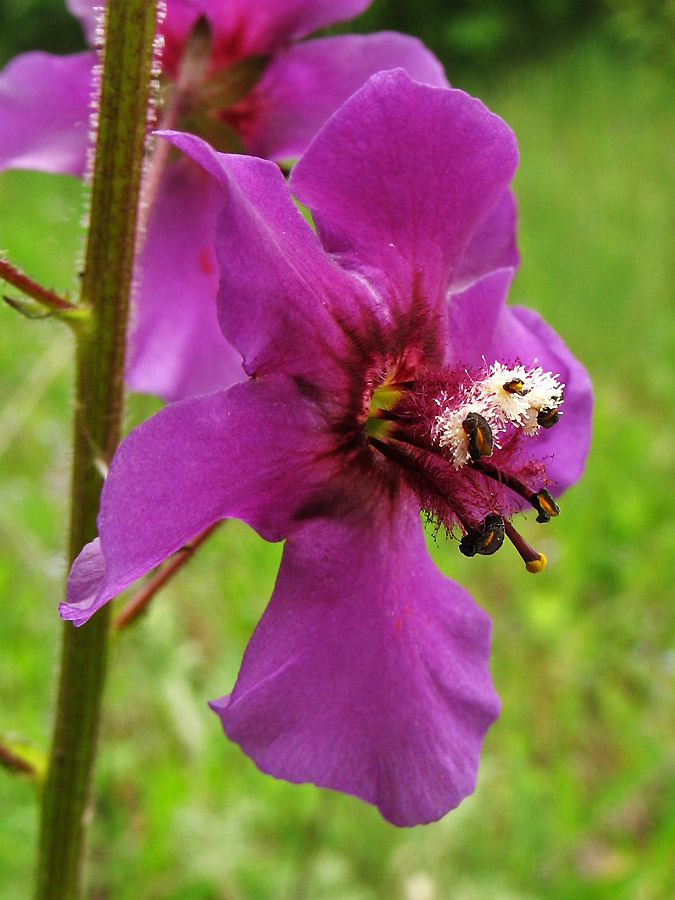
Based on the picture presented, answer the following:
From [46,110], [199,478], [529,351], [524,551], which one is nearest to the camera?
[199,478]

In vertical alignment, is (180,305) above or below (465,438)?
below

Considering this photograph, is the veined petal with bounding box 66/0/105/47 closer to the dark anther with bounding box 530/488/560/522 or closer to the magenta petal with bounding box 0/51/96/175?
the magenta petal with bounding box 0/51/96/175

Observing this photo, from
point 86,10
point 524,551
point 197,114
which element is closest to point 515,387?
point 524,551

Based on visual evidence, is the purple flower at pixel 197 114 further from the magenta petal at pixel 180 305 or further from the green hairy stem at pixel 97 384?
the green hairy stem at pixel 97 384

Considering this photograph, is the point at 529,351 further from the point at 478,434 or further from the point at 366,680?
the point at 366,680

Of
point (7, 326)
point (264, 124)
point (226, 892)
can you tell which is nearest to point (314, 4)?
point (264, 124)

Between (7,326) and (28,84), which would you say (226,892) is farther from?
(7,326)

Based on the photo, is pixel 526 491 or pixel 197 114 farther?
pixel 197 114
